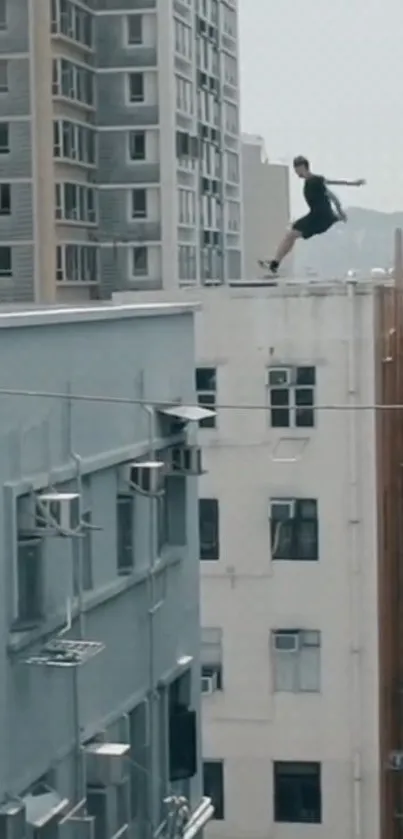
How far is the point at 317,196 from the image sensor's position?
532 centimetres

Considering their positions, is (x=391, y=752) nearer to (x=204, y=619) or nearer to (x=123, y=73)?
(x=204, y=619)

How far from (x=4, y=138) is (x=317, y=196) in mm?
13194

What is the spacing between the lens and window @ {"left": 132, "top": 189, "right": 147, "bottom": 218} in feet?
62.5

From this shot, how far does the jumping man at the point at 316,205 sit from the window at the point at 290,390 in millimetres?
2434

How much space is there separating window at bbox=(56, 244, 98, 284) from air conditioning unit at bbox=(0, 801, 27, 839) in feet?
48.8

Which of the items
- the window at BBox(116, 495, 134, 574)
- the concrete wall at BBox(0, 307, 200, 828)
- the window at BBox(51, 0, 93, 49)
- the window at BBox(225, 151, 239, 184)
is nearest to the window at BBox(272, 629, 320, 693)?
the concrete wall at BBox(0, 307, 200, 828)

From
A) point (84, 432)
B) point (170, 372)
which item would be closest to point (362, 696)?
point (170, 372)

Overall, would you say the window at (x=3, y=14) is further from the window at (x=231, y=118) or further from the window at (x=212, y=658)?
the window at (x=212, y=658)

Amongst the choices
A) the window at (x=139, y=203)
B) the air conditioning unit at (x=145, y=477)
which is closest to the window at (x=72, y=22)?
the window at (x=139, y=203)

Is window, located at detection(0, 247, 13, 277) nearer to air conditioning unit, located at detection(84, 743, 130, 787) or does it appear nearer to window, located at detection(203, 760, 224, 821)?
window, located at detection(203, 760, 224, 821)

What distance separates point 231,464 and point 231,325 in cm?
63

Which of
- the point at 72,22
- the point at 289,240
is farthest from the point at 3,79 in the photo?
the point at 289,240

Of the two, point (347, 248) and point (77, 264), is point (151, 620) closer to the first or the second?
point (347, 248)

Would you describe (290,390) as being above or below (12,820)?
above
